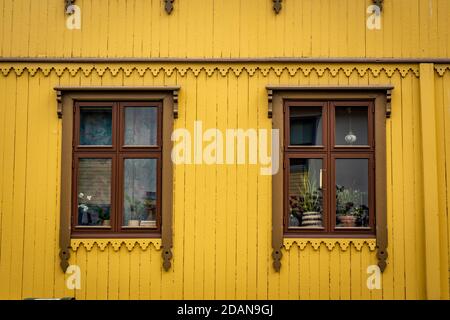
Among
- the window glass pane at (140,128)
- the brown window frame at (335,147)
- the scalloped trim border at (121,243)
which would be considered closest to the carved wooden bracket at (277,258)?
the brown window frame at (335,147)

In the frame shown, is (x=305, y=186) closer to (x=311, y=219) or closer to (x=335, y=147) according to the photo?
(x=311, y=219)

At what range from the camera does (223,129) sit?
10.9 metres

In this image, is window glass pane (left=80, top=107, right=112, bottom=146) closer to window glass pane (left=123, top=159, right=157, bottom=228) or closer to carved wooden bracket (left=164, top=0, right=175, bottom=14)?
window glass pane (left=123, top=159, right=157, bottom=228)

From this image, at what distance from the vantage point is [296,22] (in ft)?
36.2

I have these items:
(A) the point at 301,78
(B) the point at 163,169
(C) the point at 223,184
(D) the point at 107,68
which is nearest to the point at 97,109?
(D) the point at 107,68

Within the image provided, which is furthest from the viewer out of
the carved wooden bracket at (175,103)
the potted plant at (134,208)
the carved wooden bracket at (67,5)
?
the carved wooden bracket at (67,5)

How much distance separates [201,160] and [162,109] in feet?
2.88

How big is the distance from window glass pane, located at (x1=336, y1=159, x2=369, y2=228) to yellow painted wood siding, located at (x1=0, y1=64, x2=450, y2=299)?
342 millimetres

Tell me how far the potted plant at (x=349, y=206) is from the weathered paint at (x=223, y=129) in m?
0.35

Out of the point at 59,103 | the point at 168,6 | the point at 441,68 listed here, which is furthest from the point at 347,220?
the point at 59,103

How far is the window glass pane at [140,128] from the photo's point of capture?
1101 centimetres

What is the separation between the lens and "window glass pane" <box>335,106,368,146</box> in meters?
11.0

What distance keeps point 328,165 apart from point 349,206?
625 mm

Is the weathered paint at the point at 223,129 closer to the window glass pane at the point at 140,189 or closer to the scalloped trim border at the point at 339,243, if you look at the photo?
the scalloped trim border at the point at 339,243
